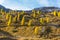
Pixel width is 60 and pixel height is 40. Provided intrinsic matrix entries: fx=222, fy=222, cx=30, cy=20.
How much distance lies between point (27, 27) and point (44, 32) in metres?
10.4

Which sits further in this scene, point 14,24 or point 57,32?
point 14,24

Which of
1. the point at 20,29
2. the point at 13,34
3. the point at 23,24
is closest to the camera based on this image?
the point at 13,34

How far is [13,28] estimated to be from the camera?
9525 centimetres

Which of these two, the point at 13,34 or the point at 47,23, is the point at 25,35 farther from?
the point at 47,23

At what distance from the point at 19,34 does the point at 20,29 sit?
5.32 m

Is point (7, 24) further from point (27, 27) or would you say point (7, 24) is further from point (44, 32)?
point (44, 32)

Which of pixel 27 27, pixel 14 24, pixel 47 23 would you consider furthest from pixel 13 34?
pixel 47 23

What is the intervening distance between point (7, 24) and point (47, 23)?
19.8m

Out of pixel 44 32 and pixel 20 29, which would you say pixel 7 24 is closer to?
pixel 20 29

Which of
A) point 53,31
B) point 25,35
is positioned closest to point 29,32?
point 25,35

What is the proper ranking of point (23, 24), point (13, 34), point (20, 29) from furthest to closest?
point (23, 24) < point (20, 29) < point (13, 34)

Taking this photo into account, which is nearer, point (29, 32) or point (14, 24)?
point (29, 32)

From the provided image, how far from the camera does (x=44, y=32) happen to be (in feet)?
290

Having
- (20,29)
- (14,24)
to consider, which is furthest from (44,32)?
(14,24)
